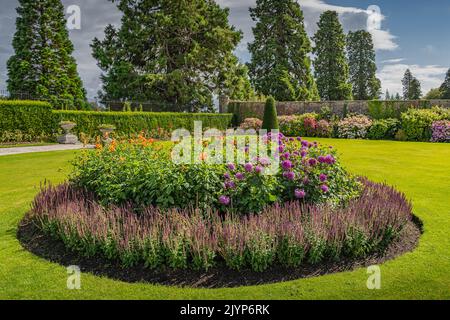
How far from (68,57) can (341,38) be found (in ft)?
84.1

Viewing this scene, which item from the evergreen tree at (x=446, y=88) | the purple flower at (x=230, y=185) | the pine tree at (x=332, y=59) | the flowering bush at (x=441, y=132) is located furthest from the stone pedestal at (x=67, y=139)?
the evergreen tree at (x=446, y=88)

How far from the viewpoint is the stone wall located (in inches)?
822

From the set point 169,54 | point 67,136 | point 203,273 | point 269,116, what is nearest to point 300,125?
point 269,116

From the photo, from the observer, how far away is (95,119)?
18.3 meters

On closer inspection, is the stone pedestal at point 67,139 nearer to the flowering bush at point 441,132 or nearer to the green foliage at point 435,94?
the flowering bush at point 441,132

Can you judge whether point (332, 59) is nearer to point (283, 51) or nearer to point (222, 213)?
point (283, 51)

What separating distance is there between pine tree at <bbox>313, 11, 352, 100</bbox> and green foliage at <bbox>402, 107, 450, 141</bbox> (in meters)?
18.1

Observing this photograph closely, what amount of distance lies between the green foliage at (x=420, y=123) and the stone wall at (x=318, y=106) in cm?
185

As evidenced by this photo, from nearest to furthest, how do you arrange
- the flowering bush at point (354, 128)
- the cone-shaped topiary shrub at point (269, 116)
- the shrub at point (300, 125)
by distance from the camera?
the cone-shaped topiary shrub at point (269, 116) → the flowering bush at point (354, 128) → the shrub at point (300, 125)

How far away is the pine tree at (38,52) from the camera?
79.2 feet

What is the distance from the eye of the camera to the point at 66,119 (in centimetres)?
1778

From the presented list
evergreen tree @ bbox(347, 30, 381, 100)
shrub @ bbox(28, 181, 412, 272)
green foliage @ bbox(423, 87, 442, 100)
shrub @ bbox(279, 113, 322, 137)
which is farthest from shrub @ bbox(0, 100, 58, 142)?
green foliage @ bbox(423, 87, 442, 100)
